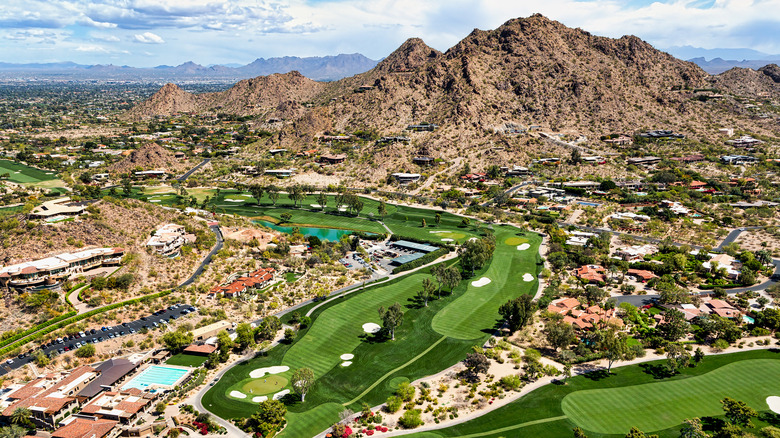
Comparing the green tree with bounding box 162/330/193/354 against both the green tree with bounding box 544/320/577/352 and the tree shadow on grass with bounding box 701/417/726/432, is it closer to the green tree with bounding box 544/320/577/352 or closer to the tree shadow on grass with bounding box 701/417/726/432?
the green tree with bounding box 544/320/577/352

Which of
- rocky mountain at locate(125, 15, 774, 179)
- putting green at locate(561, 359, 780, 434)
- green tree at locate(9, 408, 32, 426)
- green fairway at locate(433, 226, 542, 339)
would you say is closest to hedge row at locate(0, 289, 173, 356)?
green tree at locate(9, 408, 32, 426)

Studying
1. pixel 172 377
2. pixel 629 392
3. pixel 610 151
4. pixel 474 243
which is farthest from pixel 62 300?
pixel 610 151

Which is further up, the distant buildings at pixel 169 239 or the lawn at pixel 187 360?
the distant buildings at pixel 169 239

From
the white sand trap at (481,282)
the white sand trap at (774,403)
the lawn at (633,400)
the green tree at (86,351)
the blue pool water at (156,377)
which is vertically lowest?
the blue pool water at (156,377)

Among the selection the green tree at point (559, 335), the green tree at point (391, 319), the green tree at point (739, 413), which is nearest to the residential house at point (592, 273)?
the green tree at point (559, 335)

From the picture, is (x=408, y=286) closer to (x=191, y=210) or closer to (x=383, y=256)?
(x=383, y=256)

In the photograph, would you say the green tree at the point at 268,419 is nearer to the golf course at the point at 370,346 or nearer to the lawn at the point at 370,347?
the golf course at the point at 370,346
